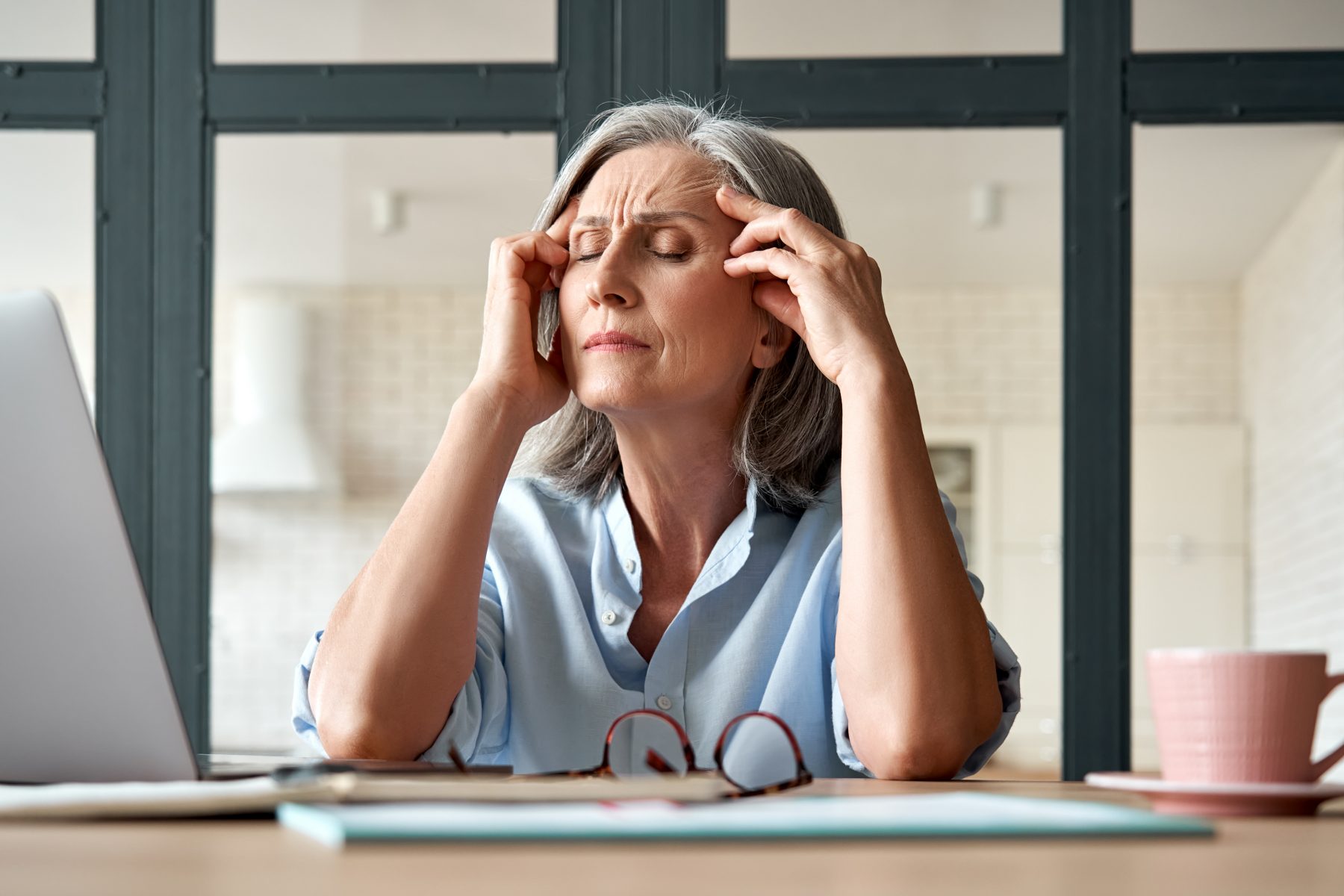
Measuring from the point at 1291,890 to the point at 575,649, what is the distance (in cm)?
124

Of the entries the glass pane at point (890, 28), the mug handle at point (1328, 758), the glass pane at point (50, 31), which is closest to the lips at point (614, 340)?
the mug handle at point (1328, 758)

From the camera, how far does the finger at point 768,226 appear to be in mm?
1679

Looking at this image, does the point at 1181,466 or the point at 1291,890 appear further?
the point at 1181,466

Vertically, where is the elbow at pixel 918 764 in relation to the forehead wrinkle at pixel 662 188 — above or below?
below

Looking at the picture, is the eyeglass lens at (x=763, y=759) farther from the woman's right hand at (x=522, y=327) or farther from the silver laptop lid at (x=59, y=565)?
the woman's right hand at (x=522, y=327)

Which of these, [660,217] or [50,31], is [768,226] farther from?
[50,31]

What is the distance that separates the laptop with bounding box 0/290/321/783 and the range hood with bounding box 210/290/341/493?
7.19 metres

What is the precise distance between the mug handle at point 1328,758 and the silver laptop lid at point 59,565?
26.2 inches

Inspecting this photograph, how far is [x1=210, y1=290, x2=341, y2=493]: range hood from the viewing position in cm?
823

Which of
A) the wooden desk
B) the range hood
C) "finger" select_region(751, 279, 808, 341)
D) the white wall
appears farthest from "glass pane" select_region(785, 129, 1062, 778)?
the range hood

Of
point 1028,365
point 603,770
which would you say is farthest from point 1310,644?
point 603,770

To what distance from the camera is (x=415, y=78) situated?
3.23 meters

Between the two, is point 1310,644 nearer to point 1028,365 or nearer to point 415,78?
point 1028,365

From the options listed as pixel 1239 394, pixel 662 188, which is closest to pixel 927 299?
pixel 662 188
